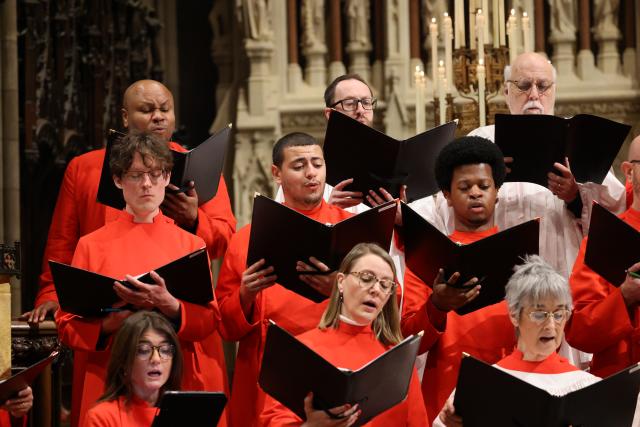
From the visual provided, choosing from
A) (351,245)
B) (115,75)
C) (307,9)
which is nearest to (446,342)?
(351,245)

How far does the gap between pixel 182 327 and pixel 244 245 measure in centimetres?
52

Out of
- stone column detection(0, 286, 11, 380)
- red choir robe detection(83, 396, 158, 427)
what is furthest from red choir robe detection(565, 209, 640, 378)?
stone column detection(0, 286, 11, 380)

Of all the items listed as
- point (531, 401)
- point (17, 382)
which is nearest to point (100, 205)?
point (17, 382)

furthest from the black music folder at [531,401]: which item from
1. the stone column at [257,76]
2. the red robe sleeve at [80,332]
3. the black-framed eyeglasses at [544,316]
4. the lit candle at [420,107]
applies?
the stone column at [257,76]

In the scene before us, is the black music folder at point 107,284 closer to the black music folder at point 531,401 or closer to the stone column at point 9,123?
the black music folder at point 531,401

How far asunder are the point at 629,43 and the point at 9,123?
439 centimetres

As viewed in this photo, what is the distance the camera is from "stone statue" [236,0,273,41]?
9391 millimetres

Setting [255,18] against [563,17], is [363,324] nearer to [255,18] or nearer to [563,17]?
[255,18]

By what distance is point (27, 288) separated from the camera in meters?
7.99

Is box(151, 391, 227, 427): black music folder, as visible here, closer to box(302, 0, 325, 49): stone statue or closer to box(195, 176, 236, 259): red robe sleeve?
box(195, 176, 236, 259): red robe sleeve

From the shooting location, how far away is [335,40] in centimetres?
974

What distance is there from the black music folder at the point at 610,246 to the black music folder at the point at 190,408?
1.39 meters

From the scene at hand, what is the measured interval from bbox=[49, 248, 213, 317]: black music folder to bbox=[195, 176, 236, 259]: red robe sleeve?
2.09ft

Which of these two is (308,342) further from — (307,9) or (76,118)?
(307,9)
